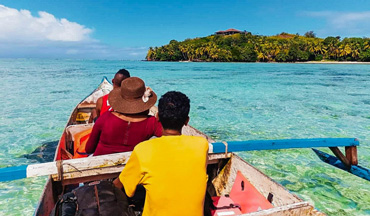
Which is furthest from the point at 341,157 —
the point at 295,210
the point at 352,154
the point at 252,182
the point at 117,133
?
the point at 117,133

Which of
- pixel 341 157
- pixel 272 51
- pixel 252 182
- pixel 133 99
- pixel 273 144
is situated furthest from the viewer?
pixel 272 51

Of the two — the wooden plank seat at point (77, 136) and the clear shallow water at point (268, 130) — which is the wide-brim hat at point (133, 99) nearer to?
the wooden plank seat at point (77, 136)

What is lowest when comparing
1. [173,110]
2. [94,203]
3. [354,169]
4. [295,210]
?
[354,169]

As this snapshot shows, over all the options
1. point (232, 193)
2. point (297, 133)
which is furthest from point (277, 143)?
point (297, 133)

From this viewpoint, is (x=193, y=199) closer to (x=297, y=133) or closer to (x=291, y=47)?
(x=297, y=133)

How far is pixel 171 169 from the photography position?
178 cm

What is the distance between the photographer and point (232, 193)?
11.4 ft

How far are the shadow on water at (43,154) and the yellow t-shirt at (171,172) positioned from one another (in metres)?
6.31

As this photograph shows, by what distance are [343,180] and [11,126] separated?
1216 cm

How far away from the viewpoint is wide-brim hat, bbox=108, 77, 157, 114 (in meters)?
2.87

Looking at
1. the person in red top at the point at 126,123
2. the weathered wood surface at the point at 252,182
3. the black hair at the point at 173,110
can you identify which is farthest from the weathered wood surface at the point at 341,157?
the black hair at the point at 173,110

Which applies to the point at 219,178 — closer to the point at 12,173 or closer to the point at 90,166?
the point at 90,166

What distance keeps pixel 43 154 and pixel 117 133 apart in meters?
5.81

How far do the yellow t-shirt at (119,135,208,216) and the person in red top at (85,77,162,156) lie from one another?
1.01m
